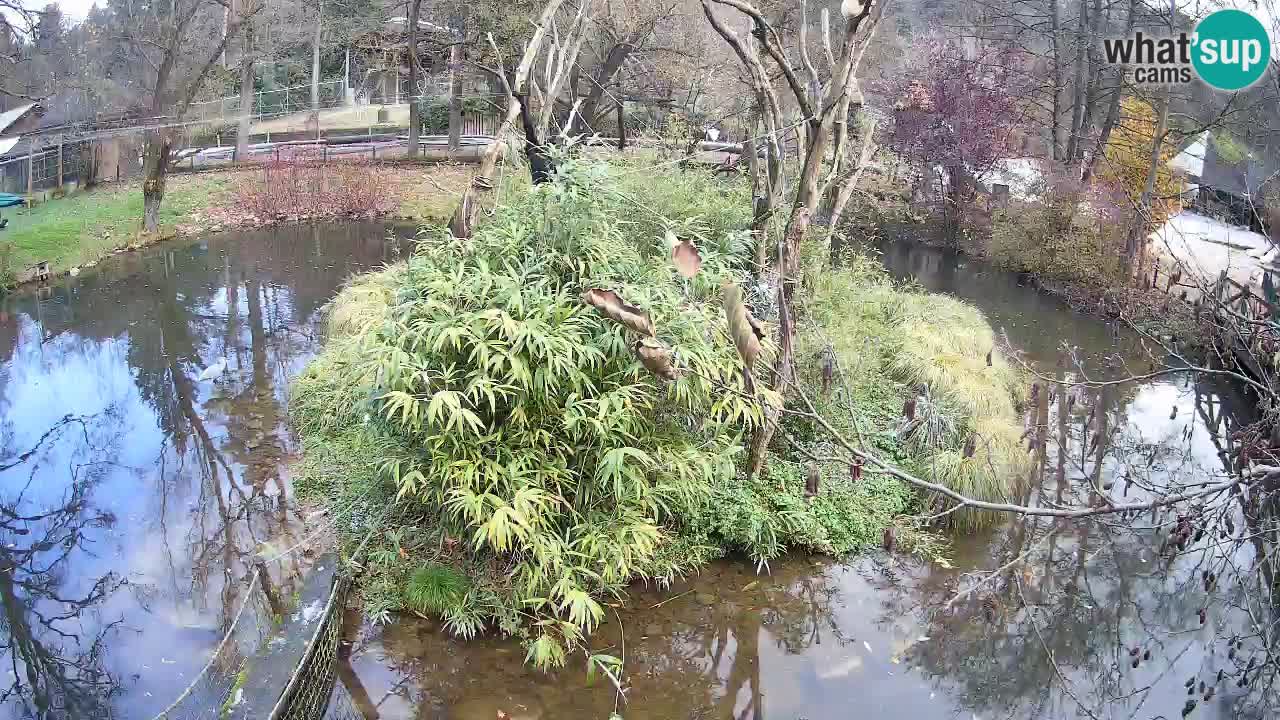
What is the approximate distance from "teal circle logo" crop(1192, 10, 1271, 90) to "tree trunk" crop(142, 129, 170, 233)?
504 inches

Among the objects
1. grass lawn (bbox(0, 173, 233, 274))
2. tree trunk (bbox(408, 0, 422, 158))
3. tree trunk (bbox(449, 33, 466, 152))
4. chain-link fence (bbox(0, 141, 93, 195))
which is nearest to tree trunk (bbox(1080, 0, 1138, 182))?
tree trunk (bbox(449, 33, 466, 152))

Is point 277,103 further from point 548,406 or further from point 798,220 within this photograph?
point 548,406

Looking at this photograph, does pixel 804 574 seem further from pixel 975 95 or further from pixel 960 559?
pixel 975 95

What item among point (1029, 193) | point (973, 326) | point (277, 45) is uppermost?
point (277, 45)

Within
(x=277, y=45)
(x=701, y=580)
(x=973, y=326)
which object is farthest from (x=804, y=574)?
(x=277, y=45)

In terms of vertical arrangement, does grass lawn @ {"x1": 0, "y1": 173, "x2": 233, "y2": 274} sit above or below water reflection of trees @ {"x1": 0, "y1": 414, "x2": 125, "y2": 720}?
above

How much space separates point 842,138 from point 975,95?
8936 mm

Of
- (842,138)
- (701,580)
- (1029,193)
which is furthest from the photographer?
(1029,193)

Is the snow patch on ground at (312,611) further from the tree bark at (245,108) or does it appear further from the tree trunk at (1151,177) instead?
the tree bark at (245,108)

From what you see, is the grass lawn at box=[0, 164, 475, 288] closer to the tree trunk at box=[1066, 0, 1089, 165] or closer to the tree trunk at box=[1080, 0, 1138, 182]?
the tree trunk at box=[1080, 0, 1138, 182]

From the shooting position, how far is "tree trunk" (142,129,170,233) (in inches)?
534

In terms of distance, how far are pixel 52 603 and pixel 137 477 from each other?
157 centimetres

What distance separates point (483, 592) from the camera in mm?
5129

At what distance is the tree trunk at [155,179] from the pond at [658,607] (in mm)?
5922
